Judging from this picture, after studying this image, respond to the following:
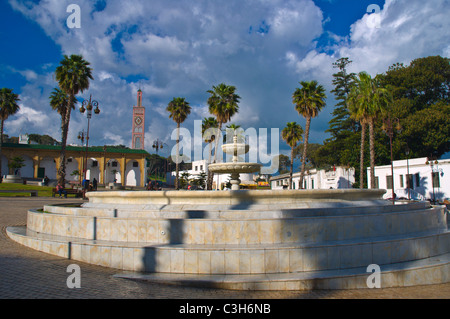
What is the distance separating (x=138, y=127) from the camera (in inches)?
2697

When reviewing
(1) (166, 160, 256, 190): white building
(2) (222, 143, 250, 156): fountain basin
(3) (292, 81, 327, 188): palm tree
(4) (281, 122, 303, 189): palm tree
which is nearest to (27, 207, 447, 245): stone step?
(2) (222, 143, 250, 156): fountain basin

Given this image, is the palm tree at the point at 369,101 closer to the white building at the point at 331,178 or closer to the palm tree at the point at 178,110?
the white building at the point at 331,178

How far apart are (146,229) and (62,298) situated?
2256 mm

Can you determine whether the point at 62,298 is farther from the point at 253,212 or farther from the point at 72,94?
the point at 72,94

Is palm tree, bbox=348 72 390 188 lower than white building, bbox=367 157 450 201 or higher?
higher

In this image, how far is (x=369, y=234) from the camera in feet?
22.4

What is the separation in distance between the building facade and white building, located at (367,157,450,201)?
3315 cm

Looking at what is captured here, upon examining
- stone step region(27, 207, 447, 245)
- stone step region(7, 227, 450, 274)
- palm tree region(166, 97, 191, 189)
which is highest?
palm tree region(166, 97, 191, 189)

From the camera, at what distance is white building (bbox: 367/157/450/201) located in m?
26.0

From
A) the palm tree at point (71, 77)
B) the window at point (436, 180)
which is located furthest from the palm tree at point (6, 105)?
the window at point (436, 180)

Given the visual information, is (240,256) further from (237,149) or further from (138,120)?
(138,120)

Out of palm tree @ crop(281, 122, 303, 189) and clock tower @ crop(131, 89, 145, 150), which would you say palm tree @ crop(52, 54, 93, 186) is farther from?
clock tower @ crop(131, 89, 145, 150)

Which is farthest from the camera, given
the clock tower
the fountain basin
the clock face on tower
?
the clock face on tower

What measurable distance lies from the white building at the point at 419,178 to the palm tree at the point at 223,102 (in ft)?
55.5
